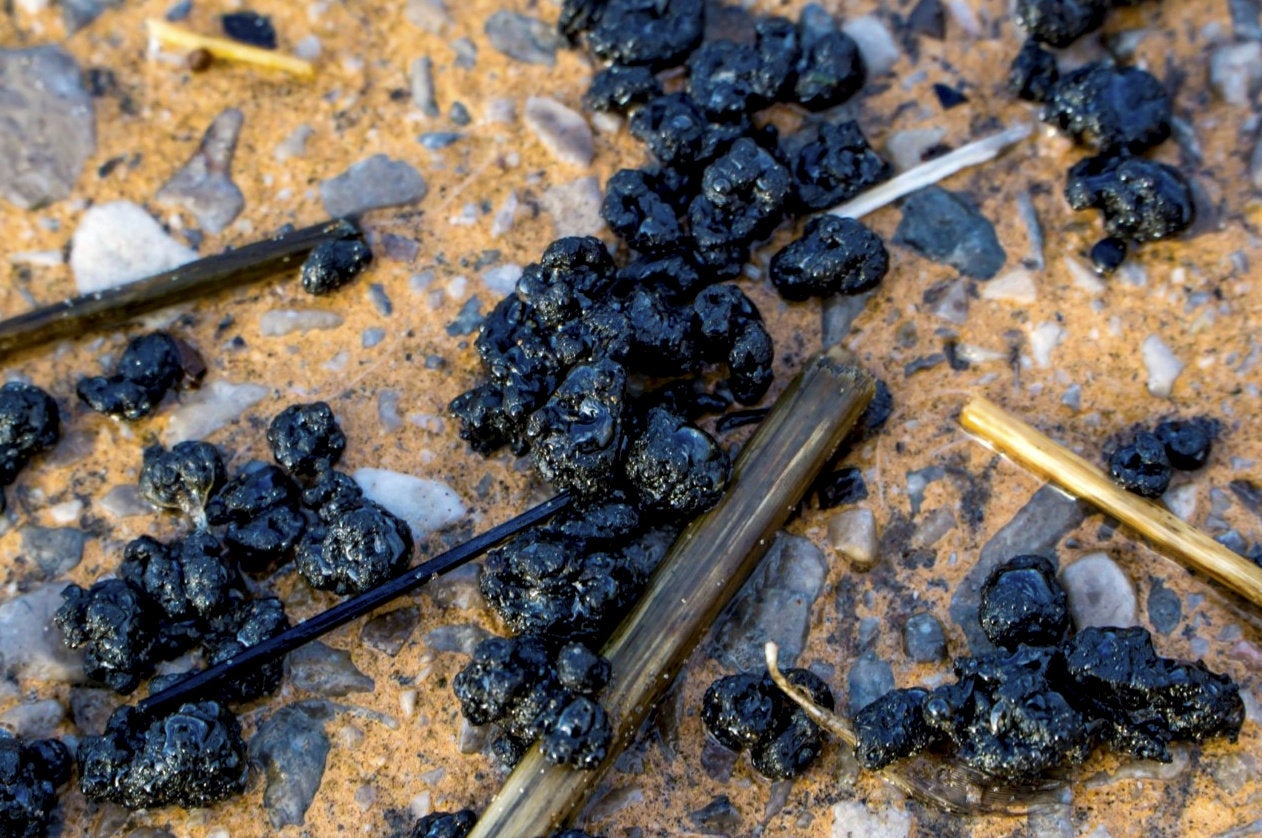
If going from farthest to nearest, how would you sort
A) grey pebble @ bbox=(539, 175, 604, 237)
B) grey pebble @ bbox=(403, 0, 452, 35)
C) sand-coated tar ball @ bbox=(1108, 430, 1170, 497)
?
1. grey pebble @ bbox=(403, 0, 452, 35)
2. grey pebble @ bbox=(539, 175, 604, 237)
3. sand-coated tar ball @ bbox=(1108, 430, 1170, 497)

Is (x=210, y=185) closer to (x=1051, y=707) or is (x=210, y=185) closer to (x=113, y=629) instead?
(x=113, y=629)

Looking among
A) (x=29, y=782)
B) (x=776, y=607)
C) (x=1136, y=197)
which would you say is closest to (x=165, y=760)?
(x=29, y=782)

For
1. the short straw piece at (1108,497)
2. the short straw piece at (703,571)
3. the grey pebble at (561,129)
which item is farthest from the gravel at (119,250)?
the short straw piece at (1108,497)

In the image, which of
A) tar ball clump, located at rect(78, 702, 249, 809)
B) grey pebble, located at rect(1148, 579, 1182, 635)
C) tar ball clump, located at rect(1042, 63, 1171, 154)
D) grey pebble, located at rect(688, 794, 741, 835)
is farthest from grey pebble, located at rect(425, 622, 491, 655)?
tar ball clump, located at rect(1042, 63, 1171, 154)

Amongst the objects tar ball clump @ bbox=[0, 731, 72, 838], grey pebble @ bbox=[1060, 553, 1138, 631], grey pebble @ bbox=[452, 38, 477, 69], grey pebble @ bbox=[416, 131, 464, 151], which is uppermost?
grey pebble @ bbox=[452, 38, 477, 69]

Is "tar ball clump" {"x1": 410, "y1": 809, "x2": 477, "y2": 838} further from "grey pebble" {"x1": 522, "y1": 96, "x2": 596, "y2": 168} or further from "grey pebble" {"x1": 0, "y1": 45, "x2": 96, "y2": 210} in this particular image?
"grey pebble" {"x1": 0, "y1": 45, "x2": 96, "y2": 210}

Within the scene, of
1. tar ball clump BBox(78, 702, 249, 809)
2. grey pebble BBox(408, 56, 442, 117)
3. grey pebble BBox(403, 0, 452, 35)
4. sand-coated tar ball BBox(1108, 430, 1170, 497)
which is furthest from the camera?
grey pebble BBox(403, 0, 452, 35)
